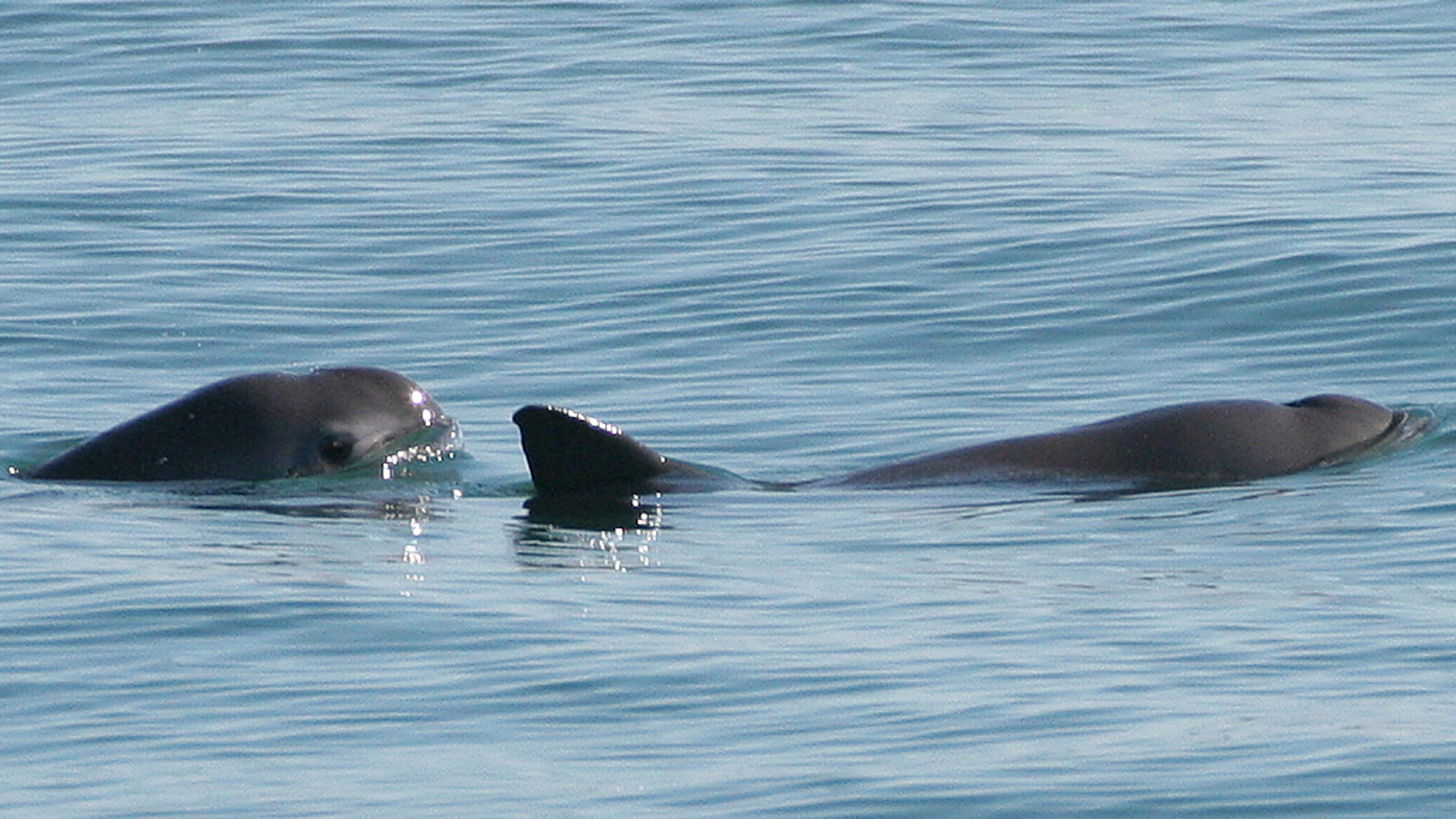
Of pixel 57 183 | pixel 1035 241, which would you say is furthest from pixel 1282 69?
pixel 57 183

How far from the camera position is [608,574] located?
1130 cm

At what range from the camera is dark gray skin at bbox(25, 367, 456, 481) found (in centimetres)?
1346

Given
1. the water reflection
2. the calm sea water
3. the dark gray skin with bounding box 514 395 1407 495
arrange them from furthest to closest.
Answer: the dark gray skin with bounding box 514 395 1407 495, the water reflection, the calm sea water

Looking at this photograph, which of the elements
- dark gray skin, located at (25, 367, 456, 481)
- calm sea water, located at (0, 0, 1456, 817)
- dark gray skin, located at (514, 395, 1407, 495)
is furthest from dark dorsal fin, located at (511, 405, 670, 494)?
dark gray skin, located at (25, 367, 456, 481)

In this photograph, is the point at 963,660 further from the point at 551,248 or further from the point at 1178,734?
the point at 551,248

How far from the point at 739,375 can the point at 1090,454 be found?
3776 mm

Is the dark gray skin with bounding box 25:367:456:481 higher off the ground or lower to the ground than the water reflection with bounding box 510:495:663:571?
higher

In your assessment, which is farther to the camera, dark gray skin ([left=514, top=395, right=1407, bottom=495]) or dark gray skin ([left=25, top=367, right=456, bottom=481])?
dark gray skin ([left=25, top=367, right=456, bottom=481])

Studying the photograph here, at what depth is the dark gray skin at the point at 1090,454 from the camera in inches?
510

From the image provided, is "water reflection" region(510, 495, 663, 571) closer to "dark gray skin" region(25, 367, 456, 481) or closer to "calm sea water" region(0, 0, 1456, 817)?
"calm sea water" region(0, 0, 1456, 817)

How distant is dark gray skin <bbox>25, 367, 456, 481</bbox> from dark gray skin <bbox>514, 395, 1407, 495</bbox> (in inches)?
41.5

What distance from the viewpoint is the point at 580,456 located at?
12.9m

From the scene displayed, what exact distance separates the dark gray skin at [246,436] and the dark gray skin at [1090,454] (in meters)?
1.05

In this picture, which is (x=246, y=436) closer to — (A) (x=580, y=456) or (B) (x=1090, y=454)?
(A) (x=580, y=456)
